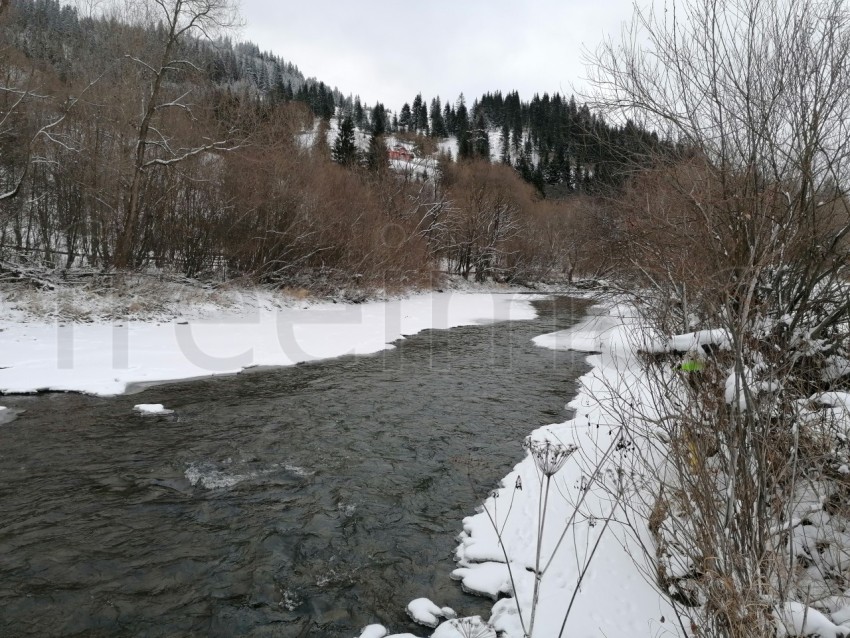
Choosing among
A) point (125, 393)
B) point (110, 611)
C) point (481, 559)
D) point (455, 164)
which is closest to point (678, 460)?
point (481, 559)

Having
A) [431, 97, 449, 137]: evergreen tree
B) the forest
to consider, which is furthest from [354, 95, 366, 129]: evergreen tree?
the forest

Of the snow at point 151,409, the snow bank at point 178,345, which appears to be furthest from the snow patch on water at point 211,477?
the snow bank at point 178,345

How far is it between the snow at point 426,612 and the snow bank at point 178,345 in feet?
25.0

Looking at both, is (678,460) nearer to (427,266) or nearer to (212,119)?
(212,119)

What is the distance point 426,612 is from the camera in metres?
3.94

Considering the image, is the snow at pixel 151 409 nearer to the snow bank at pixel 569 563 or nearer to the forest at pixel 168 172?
the snow bank at pixel 569 563

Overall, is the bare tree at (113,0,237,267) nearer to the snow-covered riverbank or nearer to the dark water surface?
the dark water surface

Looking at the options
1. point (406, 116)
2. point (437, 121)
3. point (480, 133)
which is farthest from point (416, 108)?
point (480, 133)

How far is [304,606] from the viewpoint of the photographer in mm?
3979

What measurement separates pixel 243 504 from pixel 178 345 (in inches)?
346

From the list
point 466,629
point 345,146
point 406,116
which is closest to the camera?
point 466,629

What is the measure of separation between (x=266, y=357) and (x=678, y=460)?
438 inches

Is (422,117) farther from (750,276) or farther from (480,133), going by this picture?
(750,276)

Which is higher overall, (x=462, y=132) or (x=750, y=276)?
(x=462, y=132)
